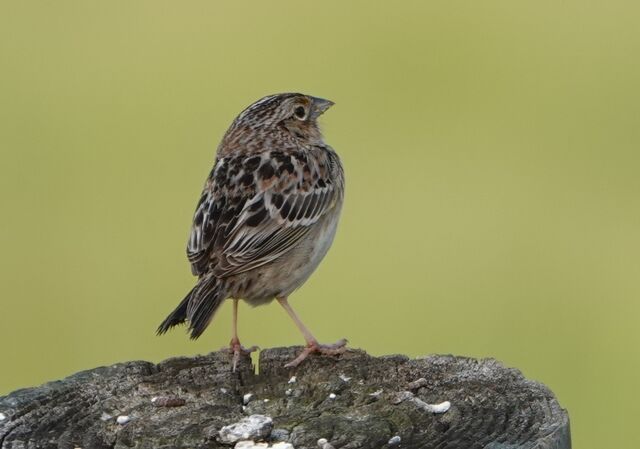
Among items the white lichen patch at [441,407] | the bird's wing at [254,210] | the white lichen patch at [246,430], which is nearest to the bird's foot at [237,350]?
the bird's wing at [254,210]

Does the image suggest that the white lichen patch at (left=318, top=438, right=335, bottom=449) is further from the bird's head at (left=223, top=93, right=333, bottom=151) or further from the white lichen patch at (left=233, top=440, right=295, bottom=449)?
the bird's head at (left=223, top=93, right=333, bottom=151)

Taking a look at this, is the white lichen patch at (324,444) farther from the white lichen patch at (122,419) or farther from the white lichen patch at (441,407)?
the white lichen patch at (122,419)

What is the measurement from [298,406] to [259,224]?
1710 millimetres

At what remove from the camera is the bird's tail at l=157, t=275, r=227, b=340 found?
7520 mm

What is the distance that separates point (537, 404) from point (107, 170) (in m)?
9.57

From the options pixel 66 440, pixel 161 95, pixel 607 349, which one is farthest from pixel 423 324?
pixel 66 440

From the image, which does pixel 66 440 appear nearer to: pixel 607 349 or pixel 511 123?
pixel 607 349

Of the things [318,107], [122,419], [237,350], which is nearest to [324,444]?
[122,419]

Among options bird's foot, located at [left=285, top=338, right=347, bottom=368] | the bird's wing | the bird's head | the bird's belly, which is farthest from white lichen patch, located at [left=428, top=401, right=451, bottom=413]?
the bird's head

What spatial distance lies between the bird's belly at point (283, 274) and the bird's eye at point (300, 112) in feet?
3.46

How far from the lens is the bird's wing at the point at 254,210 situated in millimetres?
7863

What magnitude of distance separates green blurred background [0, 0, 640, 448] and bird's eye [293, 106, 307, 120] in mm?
862

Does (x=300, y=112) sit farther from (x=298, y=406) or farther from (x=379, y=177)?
(x=379, y=177)

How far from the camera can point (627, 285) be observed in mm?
13617
